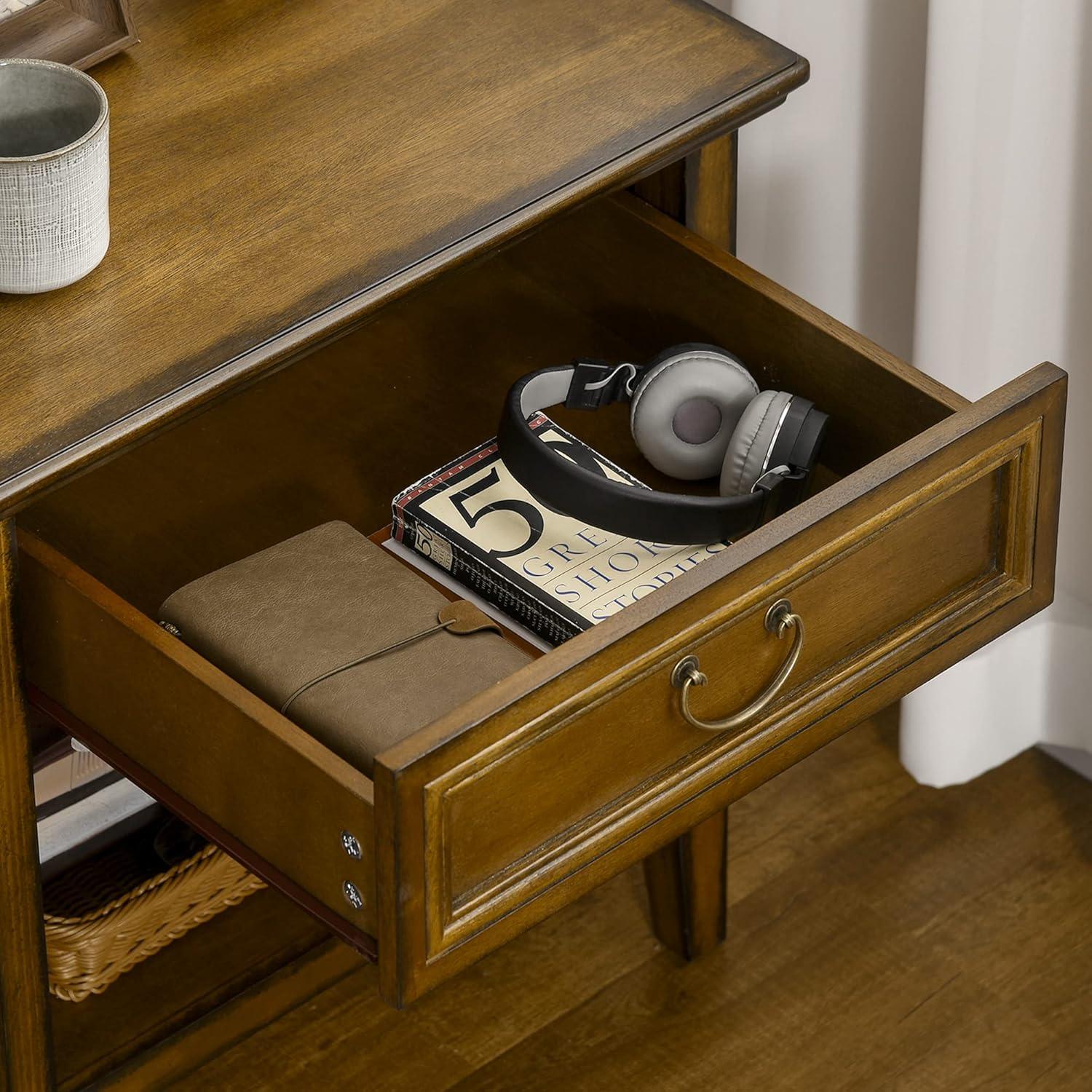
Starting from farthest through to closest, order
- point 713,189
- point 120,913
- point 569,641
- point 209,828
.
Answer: point 120,913, point 713,189, point 209,828, point 569,641

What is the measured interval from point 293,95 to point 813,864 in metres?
0.81

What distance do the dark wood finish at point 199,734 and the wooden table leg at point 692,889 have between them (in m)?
0.57

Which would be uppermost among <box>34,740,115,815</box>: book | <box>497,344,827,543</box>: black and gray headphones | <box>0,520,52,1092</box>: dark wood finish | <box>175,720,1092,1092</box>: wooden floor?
<box>497,344,827,543</box>: black and gray headphones

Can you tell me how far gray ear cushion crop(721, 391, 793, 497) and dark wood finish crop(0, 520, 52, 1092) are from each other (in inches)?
16.5

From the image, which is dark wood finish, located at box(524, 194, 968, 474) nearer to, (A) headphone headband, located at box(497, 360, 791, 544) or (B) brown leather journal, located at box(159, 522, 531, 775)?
(A) headphone headband, located at box(497, 360, 791, 544)

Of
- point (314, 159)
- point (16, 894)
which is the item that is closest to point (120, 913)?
point (16, 894)

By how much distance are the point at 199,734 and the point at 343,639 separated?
0.11 meters

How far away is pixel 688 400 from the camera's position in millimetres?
1175

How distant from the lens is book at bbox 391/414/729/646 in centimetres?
109

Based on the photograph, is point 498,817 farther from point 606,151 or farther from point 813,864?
point 813,864

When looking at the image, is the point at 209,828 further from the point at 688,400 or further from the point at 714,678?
the point at 688,400

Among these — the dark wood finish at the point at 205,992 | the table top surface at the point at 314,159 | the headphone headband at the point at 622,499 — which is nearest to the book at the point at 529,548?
the headphone headband at the point at 622,499

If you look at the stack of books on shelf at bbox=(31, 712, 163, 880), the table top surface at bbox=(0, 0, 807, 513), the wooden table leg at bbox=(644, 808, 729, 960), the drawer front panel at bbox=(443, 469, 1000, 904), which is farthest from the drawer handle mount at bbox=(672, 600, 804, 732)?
the stack of books on shelf at bbox=(31, 712, 163, 880)

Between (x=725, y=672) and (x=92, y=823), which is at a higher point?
(x=725, y=672)
